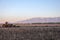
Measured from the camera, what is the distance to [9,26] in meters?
79.1

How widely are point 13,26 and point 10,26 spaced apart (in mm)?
3485

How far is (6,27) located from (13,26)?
4.06 m

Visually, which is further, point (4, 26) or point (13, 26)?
point (13, 26)

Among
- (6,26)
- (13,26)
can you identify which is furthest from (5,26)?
(13,26)

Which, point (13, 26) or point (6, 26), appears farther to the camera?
point (13, 26)

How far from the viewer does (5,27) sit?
7988 centimetres

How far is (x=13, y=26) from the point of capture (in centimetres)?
8281

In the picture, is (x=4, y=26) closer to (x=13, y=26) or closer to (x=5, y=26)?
(x=5, y=26)

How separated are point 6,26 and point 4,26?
4.58 ft

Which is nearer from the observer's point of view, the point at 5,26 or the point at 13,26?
the point at 5,26

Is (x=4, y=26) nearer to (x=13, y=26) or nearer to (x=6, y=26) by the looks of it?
(x=6, y=26)

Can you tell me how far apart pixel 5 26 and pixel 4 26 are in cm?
94

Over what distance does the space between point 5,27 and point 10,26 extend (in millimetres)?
2456

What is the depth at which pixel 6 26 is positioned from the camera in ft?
250
